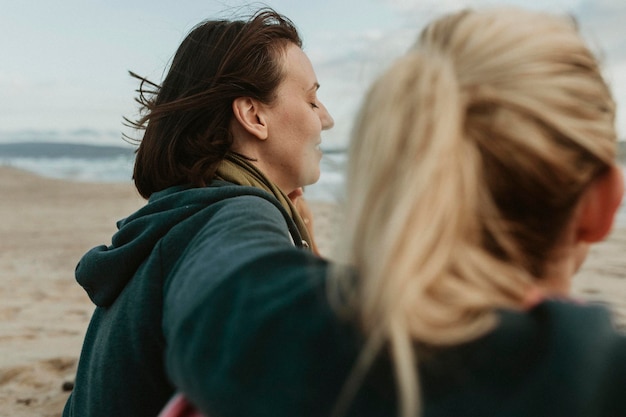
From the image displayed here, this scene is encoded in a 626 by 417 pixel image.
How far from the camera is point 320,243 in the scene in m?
8.70

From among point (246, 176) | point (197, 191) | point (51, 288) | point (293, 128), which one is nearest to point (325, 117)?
point (293, 128)

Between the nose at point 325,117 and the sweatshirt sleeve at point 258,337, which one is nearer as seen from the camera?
the sweatshirt sleeve at point 258,337

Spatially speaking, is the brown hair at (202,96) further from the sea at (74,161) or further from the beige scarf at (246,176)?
the sea at (74,161)

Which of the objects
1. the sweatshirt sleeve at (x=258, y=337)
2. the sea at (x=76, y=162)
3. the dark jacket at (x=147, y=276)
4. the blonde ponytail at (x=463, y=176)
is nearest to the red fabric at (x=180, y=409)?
the sweatshirt sleeve at (x=258, y=337)

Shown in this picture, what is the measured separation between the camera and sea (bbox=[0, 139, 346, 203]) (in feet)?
70.3

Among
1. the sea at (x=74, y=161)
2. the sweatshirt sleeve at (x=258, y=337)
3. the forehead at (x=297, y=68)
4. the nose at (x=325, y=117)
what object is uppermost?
the sweatshirt sleeve at (x=258, y=337)

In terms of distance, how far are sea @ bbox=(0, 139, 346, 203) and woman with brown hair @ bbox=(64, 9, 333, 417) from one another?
8.20 meters

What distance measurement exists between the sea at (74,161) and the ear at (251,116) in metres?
8.29

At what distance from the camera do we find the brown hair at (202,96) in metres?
1.97

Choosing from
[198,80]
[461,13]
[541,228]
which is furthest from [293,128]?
[541,228]

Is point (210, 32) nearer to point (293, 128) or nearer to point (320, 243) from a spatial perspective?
point (293, 128)

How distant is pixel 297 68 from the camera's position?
91.3 inches

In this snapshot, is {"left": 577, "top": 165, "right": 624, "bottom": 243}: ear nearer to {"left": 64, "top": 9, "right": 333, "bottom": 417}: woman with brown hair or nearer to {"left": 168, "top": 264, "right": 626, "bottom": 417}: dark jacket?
{"left": 168, "top": 264, "right": 626, "bottom": 417}: dark jacket

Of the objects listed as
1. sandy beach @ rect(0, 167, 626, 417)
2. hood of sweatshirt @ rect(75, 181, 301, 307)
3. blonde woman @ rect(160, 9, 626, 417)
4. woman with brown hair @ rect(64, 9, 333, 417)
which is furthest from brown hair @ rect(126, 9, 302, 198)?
blonde woman @ rect(160, 9, 626, 417)
